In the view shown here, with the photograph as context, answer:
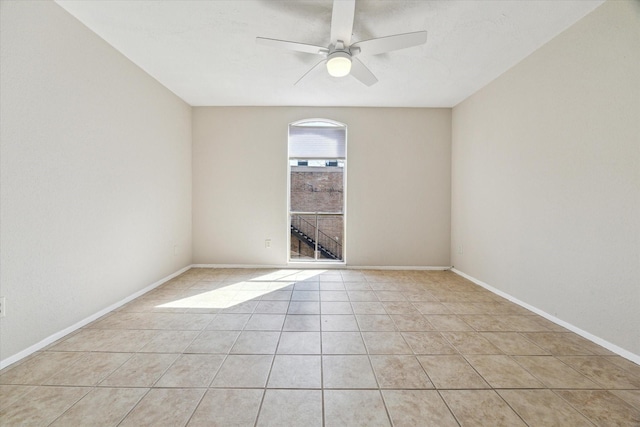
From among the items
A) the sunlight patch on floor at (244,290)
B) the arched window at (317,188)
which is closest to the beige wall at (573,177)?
the arched window at (317,188)

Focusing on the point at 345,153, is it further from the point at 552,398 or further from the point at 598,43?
the point at 552,398

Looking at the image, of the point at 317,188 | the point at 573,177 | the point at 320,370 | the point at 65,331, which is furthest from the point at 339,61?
the point at 317,188

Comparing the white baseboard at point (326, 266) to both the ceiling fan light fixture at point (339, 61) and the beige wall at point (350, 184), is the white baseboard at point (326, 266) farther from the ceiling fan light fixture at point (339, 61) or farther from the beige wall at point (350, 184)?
the ceiling fan light fixture at point (339, 61)

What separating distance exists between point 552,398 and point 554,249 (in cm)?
139

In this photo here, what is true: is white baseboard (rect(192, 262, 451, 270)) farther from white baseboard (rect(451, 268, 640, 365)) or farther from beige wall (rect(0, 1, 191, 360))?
beige wall (rect(0, 1, 191, 360))

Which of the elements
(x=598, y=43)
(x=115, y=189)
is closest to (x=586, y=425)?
(x=598, y=43)

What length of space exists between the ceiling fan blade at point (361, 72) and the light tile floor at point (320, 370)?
2.27 m

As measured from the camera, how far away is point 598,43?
189 centimetres

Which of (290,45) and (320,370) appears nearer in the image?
(320,370)

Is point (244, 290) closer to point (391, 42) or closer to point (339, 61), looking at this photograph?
point (339, 61)

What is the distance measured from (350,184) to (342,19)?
2.36m

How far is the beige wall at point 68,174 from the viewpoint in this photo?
1.62m

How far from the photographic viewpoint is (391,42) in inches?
77.8

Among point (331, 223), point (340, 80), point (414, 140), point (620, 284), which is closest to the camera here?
point (620, 284)
